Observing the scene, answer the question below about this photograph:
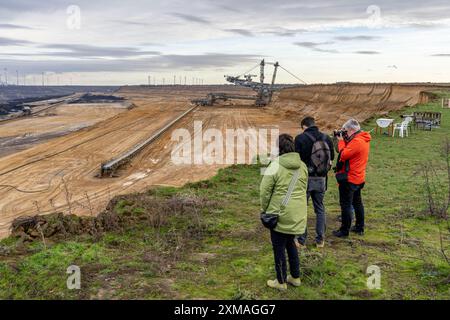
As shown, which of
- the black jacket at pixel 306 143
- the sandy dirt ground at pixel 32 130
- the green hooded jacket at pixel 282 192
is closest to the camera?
the green hooded jacket at pixel 282 192

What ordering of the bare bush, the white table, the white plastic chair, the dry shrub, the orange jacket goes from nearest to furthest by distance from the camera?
the orange jacket, the bare bush, the dry shrub, the white plastic chair, the white table

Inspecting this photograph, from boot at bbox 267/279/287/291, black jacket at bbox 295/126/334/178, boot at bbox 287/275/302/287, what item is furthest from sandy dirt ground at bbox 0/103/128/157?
boot at bbox 287/275/302/287

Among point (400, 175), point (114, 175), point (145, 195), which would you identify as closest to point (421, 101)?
point (400, 175)

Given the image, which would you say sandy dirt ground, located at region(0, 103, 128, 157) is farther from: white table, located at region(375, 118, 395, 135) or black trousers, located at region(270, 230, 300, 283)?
black trousers, located at region(270, 230, 300, 283)

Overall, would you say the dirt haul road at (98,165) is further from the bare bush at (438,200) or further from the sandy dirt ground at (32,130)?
the bare bush at (438,200)

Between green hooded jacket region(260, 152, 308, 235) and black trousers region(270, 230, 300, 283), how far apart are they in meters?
0.14

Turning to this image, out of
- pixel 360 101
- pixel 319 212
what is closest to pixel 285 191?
pixel 319 212

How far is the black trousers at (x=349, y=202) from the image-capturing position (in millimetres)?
6254

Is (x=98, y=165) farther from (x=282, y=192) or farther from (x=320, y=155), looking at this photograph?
(x=282, y=192)

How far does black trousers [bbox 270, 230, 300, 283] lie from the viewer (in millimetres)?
4645

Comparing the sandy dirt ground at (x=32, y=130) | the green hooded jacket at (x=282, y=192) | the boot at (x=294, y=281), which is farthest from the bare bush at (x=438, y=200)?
the sandy dirt ground at (x=32, y=130)

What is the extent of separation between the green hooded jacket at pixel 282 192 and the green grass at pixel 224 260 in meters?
0.89
